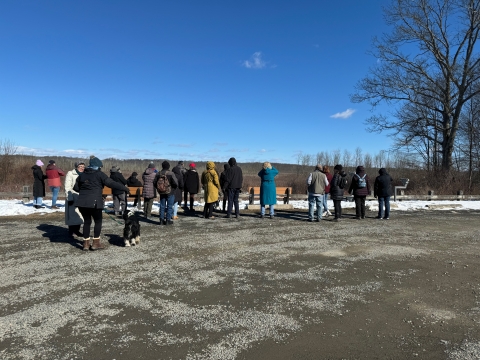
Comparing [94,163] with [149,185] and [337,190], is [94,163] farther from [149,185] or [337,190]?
[337,190]

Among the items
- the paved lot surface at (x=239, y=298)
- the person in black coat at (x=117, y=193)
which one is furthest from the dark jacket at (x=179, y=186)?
the paved lot surface at (x=239, y=298)

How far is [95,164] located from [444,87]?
90.3 ft

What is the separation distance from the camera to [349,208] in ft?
47.3

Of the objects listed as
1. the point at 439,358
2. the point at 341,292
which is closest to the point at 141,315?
the point at 341,292

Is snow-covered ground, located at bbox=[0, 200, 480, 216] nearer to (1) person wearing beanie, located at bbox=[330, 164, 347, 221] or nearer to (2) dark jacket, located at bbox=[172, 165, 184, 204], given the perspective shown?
(2) dark jacket, located at bbox=[172, 165, 184, 204]

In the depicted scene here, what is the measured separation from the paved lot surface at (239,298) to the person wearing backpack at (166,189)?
1525 mm

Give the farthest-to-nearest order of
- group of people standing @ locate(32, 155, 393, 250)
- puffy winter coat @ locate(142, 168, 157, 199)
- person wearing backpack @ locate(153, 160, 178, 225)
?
puffy winter coat @ locate(142, 168, 157, 199)
group of people standing @ locate(32, 155, 393, 250)
person wearing backpack @ locate(153, 160, 178, 225)

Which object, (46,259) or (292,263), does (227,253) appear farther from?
(46,259)

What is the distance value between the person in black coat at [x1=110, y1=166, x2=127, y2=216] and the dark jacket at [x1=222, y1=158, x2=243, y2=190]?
11.1 feet

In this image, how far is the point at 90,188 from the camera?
677cm

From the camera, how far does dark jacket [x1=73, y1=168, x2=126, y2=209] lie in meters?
6.67

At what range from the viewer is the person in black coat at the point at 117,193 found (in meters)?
10.5

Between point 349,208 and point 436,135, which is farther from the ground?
point 436,135

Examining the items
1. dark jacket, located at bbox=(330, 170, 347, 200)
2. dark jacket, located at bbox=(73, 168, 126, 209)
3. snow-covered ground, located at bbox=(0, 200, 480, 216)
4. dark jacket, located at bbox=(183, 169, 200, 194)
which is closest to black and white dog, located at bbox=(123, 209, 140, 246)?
dark jacket, located at bbox=(73, 168, 126, 209)
